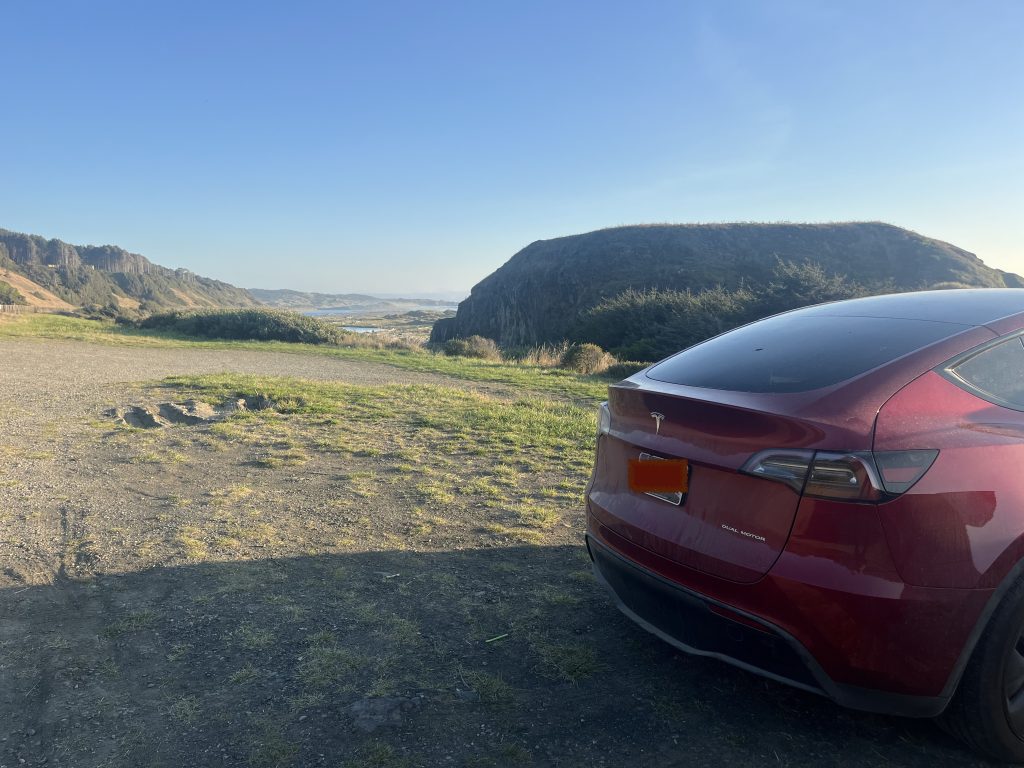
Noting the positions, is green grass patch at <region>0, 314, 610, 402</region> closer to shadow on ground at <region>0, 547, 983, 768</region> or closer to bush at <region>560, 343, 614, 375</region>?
bush at <region>560, 343, 614, 375</region>

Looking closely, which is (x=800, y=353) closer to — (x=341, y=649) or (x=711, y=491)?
(x=711, y=491)

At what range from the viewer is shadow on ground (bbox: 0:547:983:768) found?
2219mm

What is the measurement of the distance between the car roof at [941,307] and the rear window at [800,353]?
88 millimetres

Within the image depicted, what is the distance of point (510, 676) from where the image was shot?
2670 millimetres

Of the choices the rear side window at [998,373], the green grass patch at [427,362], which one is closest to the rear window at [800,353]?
the rear side window at [998,373]

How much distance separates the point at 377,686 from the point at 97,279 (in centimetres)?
14322

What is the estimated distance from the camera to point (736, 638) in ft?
7.20

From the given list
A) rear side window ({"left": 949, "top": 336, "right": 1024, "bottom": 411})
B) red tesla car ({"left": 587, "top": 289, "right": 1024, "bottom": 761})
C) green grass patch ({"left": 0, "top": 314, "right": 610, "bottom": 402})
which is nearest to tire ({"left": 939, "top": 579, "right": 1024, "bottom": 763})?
red tesla car ({"left": 587, "top": 289, "right": 1024, "bottom": 761})

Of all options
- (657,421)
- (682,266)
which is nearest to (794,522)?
(657,421)

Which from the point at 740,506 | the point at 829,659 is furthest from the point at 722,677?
the point at 740,506

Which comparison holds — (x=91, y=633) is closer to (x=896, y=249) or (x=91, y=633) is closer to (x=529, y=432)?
(x=529, y=432)

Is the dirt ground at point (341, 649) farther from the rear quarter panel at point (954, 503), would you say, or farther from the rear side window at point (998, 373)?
the rear side window at point (998, 373)

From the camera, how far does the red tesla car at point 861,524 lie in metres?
1.97

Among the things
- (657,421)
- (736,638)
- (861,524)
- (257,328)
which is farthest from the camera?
(257,328)
